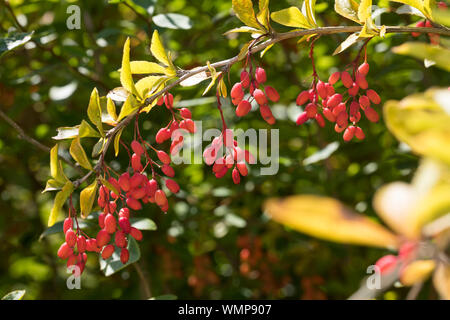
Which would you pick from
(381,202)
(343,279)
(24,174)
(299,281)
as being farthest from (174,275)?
(381,202)

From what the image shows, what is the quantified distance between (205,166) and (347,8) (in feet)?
4.40

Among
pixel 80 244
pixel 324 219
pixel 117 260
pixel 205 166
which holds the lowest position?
pixel 205 166

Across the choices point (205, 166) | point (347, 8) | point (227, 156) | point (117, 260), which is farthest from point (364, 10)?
point (205, 166)

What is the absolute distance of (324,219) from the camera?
476mm

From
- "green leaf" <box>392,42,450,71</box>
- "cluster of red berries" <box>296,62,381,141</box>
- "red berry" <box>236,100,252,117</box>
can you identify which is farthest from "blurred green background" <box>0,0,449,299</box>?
"green leaf" <box>392,42,450,71</box>

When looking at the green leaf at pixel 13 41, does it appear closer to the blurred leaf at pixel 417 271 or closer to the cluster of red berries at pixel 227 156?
the cluster of red berries at pixel 227 156

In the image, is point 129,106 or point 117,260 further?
point 117,260

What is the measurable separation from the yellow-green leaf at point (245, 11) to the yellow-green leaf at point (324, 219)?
67 cm

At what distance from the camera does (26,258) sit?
2674mm

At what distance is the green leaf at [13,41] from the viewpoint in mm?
1418

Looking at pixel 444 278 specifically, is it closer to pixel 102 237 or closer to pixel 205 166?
pixel 102 237

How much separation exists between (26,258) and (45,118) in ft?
2.42

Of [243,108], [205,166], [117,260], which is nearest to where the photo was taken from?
[243,108]
